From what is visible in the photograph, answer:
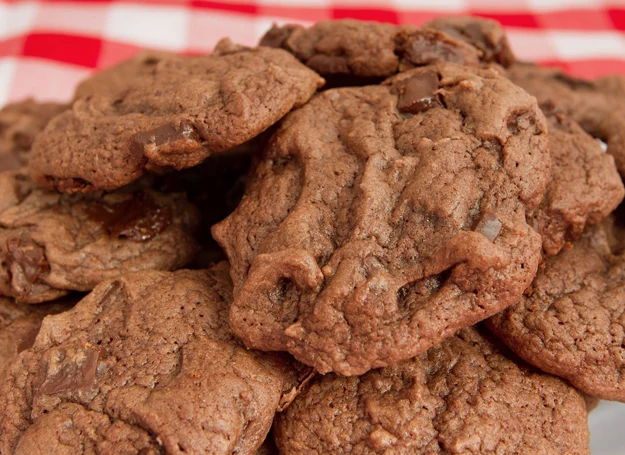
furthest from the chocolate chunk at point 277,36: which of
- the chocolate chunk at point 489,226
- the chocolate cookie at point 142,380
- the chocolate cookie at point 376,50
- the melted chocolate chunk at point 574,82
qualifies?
the melted chocolate chunk at point 574,82

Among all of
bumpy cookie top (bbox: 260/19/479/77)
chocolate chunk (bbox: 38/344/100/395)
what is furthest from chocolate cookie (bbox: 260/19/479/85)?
chocolate chunk (bbox: 38/344/100/395)

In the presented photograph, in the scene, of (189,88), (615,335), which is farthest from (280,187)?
(615,335)

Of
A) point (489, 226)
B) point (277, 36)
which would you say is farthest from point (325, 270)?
point (277, 36)

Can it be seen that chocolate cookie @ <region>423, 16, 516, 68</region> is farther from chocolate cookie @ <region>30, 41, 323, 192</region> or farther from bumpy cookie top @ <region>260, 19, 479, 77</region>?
chocolate cookie @ <region>30, 41, 323, 192</region>

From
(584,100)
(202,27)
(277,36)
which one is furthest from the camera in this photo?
(202,27)

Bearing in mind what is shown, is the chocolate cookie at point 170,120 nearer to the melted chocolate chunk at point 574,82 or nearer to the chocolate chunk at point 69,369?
the chocolate chunk at point 69,369

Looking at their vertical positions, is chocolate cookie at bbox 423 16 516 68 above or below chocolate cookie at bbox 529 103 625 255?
above

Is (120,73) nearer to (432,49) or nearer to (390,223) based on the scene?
(432,49)

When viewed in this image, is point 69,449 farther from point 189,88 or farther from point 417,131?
point 417,131
